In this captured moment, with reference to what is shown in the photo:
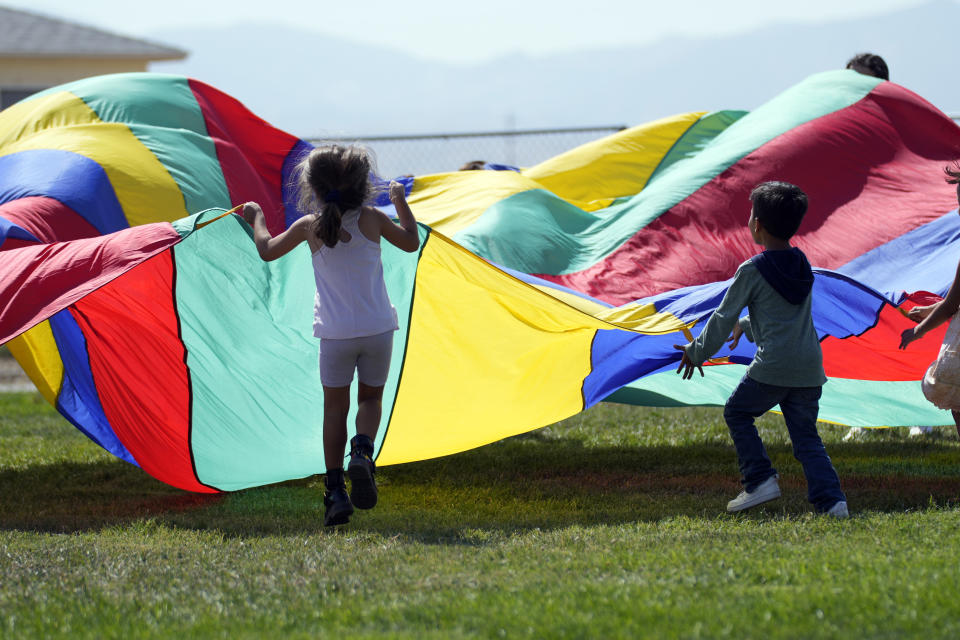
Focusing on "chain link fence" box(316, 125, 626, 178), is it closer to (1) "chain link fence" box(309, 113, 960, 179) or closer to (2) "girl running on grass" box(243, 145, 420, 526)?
(1) "chain link fence" box(309, 113, 960, 179)

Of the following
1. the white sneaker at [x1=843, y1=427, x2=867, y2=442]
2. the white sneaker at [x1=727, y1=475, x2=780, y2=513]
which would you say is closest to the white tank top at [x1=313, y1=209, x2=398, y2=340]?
the white sneaker at [x1=727, y1=475, x2=780, y2=513]

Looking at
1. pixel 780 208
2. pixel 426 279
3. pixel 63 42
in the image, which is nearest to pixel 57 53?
pixel 63 42

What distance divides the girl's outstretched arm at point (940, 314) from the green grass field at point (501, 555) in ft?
1.89

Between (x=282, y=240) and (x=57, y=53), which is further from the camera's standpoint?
(x=57, y=53)

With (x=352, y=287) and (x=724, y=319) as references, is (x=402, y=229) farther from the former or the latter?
(x=724, y=319)

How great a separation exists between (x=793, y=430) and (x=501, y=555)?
3.59ft

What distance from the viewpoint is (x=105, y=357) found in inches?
171

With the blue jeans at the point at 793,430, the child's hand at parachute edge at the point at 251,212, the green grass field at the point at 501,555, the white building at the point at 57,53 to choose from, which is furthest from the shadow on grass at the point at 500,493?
the white building at the point at 57,53

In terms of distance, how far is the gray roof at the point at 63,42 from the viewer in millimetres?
14938

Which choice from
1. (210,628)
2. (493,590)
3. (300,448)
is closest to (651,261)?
(300,448)

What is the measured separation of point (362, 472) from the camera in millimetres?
3285

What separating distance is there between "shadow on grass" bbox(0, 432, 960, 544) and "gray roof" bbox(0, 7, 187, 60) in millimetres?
11377

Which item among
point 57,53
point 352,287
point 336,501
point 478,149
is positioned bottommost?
point 57,53

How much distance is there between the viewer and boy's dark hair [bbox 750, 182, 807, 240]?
136 inches
